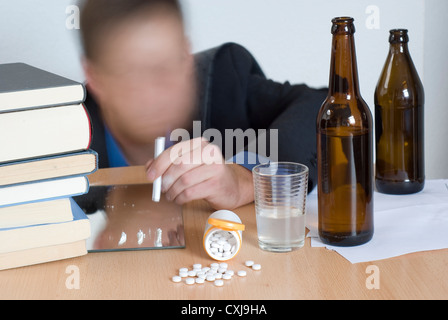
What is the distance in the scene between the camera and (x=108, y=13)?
6.10ft

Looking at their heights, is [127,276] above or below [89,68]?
below

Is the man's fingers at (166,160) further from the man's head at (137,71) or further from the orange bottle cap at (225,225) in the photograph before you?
the man's head at (137,71)

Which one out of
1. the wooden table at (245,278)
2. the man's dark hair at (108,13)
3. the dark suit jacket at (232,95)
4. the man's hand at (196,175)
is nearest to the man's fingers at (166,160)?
the man's hand at (196,175)

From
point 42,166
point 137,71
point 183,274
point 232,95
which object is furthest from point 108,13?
point 183,274

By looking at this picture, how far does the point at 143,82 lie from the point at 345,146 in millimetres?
1164

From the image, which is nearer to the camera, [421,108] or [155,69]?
[421,108]

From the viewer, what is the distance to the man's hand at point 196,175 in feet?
3.16

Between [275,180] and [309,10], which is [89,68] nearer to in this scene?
[309,10]

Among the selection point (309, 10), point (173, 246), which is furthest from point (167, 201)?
point (309, 10)

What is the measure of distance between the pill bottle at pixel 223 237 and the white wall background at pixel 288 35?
1.34 meters

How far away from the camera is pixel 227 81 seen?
71.4 inches

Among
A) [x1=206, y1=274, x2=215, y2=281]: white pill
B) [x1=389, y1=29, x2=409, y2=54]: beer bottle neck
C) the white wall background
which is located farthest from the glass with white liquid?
the white wall background
